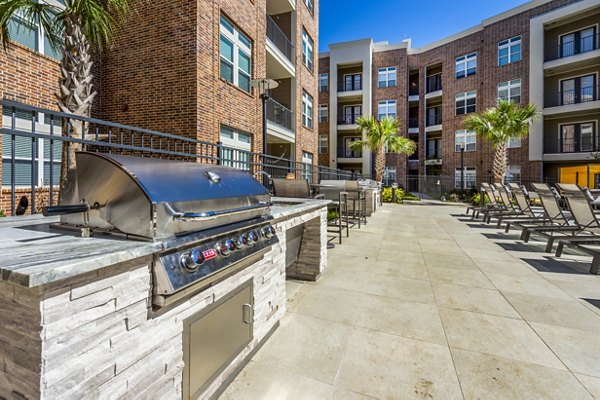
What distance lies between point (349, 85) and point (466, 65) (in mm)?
9881

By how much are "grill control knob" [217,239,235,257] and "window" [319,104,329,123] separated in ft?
87.7

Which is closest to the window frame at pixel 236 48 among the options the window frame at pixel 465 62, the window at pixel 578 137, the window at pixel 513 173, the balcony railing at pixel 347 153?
the balcony railing at pixel 347 153

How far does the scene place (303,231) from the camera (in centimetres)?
431

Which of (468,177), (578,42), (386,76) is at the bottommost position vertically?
(468,177)

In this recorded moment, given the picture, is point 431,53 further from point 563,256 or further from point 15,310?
point 15,310

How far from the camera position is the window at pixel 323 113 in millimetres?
27250

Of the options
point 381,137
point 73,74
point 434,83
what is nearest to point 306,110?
point 381,137

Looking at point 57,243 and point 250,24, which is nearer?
point 57,243

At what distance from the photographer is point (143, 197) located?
4.62 feet

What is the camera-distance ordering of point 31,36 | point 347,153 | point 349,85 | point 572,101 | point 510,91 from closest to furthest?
point 31,36 → point 572,101 → point 510,91 → point 349,85 → point 347,153

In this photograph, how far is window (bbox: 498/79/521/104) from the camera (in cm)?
2070

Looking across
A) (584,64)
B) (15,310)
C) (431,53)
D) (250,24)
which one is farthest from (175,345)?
(431,53)

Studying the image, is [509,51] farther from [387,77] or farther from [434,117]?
[387,77]

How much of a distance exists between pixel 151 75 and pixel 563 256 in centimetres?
1079
